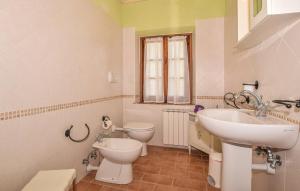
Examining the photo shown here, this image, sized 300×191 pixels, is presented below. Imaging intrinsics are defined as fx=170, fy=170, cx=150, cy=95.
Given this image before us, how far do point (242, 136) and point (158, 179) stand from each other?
1.29 meters

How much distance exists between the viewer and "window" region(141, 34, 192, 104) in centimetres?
273

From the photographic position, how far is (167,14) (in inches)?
105

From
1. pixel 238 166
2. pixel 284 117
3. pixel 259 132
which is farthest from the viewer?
pixel 238 166

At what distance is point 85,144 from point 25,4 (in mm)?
1385

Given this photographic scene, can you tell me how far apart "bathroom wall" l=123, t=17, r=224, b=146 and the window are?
0.14 metres

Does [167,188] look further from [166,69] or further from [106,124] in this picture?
[166,69]

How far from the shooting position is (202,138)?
2305mm

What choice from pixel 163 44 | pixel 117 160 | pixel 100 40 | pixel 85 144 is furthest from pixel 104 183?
pixel 163 44

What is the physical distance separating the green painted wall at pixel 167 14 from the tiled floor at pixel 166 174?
194 centimetres

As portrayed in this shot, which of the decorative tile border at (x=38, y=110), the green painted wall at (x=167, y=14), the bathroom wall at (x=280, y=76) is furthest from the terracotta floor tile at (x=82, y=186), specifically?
the green painted wall at (x=167, y=14)

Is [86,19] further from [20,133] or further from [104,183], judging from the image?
[104,183]

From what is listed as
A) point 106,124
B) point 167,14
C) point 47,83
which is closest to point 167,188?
point 106,124

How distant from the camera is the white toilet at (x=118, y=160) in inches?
65.2

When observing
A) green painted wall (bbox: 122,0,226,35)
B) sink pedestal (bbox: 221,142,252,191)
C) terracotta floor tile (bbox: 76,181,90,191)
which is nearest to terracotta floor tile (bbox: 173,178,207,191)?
sink pedestal (bbox: 221,142,252,191)
